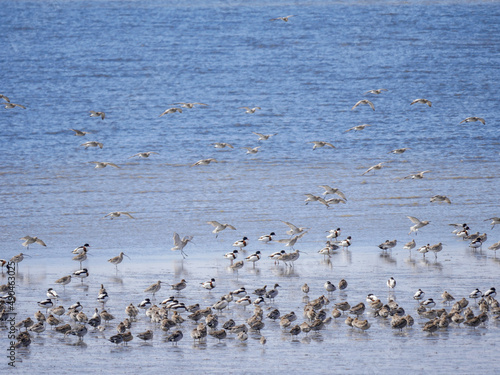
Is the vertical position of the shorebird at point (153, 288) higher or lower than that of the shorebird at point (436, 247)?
lower

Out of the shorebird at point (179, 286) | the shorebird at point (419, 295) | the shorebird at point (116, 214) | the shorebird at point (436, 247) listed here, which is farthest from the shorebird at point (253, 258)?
the shorebird at point (116, 214)

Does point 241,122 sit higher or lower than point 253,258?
higher

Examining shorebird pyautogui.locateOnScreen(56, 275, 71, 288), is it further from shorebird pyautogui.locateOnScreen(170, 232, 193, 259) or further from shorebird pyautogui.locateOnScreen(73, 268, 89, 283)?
shorebird pyautogui.locateOnScreen(170, 232, 193, 259)

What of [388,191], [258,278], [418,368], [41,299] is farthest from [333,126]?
[418,368]

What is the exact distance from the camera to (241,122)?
46.2m

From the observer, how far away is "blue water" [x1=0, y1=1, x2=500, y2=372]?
24.0m

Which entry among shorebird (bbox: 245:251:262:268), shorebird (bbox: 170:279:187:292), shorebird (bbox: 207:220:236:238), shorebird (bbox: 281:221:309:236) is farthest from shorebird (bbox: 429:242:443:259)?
shorebird (bbox: 170:279:187:292)

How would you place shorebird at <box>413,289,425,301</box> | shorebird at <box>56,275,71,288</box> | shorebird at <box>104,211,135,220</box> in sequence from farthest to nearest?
1. shorebird at <box>104,211,135,220</box>
2. shorebird at <box>56,275,71,288</box>
3. shorebird at <box>413,289,425,301</box>

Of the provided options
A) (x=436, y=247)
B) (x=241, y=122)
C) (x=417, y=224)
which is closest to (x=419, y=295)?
(x=436, y=247)

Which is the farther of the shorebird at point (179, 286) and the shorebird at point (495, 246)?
the shorebird at point (495, 246)

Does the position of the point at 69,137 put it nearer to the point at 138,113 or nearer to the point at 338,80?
the point at 138,113

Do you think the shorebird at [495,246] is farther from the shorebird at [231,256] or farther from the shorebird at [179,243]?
the shorebird at [179,243]

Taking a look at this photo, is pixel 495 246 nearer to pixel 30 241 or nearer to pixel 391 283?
pixel 391 283

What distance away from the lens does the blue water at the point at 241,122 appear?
24.0 metres
